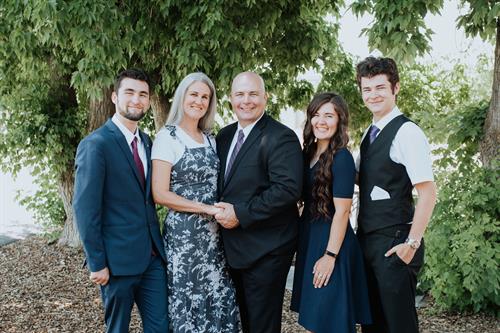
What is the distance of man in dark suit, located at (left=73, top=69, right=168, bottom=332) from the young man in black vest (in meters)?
1.30

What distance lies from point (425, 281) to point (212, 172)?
328cm

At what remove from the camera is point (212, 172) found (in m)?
3.47

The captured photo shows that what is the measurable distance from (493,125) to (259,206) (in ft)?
10.6

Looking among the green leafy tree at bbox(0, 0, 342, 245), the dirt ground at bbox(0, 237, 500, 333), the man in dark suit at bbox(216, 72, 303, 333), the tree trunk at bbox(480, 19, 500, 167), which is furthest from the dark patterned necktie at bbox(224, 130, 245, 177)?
the tree trunk at bbox(480, 19, 500, 167)

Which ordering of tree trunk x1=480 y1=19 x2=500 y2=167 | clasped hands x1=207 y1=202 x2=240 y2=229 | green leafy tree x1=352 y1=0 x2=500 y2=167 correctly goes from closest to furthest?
1. clasped hands x1=207 y1=202 x2=240 y2=229
2. green leafy tree x1=352 y1=0 x2=500 y2=167
3. tree trunk x1=480 y1=19 x2=500 y2=167

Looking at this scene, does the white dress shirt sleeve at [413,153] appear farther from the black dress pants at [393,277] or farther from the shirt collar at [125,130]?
the shirt collar at [125,130]

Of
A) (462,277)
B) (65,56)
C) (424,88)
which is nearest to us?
(462,277)

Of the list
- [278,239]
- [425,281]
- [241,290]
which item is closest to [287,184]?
[278,239]

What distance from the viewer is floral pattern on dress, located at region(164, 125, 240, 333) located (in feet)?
11.2

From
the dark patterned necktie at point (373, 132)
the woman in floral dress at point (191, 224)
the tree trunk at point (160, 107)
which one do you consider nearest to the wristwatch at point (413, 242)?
the dark patterned necktie at point (373, 132)

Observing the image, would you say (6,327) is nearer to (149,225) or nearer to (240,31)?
(149,225)

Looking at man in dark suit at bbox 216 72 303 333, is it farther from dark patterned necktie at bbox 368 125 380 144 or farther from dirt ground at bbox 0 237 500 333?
dirt ground at bbox 0 237 500 333

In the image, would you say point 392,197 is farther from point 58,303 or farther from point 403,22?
point 58,303

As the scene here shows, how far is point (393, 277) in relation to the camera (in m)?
3.12
